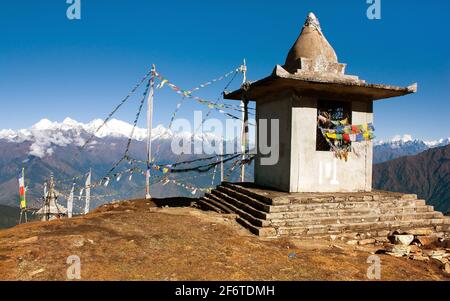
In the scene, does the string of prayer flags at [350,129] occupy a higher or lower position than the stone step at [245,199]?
higher

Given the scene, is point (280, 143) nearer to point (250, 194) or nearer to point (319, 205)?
point (250, 194)

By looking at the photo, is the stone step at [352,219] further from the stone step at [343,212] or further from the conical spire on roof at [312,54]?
the conical spire on roof at [312,54]

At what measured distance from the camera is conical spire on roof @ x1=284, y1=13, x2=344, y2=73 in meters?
13.0

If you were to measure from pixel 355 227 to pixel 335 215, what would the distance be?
2.12 ft

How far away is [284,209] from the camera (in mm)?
10266

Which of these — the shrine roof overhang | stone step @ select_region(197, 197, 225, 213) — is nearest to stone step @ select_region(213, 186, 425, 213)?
stone step @ select_region(197, 197, 225, 213)

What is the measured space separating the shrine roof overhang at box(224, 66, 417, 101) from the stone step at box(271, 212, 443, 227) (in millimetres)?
4308

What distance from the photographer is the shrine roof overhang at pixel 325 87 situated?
37.0 feet

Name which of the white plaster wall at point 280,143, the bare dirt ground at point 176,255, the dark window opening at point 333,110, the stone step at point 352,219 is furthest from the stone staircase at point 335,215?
the dark window opening at point 333,110

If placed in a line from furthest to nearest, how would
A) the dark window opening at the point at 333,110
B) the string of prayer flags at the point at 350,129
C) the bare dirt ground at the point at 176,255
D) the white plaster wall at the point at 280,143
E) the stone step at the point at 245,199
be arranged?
the dark window opening at the point at 333,110
the string of prayer flags at the point at 350,129
the white plaster wall at the point at 280,143
the stone step at the point at 245,199
the bare dirt ground at the point at 176,255

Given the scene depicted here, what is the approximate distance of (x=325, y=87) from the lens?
12047 millimetres

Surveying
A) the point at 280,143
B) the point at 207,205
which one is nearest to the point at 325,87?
the point at 280,143
